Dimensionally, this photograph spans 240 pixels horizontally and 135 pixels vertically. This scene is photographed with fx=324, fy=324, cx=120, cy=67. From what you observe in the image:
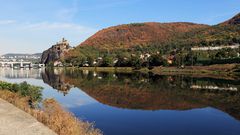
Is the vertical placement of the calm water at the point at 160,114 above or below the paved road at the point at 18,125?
below

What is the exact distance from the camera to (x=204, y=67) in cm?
12950

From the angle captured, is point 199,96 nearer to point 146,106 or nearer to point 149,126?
point 146,106

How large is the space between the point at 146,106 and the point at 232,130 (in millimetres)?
16565

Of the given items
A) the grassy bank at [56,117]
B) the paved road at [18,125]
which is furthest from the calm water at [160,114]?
the paved road at [18,125]

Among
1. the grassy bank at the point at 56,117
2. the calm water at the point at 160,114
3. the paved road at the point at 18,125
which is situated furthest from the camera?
the calm water at the point at 160,114

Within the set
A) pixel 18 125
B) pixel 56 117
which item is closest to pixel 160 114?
pixel 56 117

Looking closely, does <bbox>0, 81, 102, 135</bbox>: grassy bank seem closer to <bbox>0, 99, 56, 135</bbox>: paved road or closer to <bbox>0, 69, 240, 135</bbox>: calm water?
<bbox>0, 99, 56, 135</bbox>: paved road

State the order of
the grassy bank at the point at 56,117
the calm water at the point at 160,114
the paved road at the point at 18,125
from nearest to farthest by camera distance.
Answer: the paved road at the point at 18,125
the grassy bank at the point at 56,117
the calm water at the point at 160,114

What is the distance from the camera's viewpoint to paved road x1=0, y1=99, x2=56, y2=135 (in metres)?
16.5

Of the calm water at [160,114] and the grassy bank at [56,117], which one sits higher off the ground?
the grassy bank at [56,117]

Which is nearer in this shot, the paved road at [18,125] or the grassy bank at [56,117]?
the paved road at [18,125]

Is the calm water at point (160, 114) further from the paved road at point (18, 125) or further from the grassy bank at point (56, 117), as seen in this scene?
the paved road at point (18, 125)

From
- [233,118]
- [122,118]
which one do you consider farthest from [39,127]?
[233,118]

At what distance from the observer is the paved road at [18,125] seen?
16500 mm
